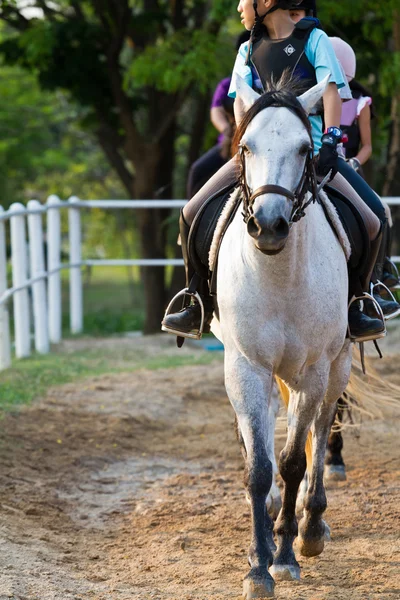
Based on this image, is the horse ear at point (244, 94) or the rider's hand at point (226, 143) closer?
the horse ear at point (244, 94)

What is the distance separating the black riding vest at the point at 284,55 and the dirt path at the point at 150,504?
2.37 m

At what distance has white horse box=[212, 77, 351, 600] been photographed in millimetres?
4047

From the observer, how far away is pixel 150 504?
6191mm

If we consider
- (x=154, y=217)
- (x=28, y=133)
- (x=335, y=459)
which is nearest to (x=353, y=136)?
(x=335, y=459)

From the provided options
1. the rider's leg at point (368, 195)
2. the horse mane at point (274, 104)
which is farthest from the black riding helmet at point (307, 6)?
the horse mane at point (274, 104)

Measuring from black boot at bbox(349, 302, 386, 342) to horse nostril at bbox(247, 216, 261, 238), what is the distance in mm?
1537

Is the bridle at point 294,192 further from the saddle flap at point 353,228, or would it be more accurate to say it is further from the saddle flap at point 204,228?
the saddle flap at point 204,228

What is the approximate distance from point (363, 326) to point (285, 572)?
1340mm

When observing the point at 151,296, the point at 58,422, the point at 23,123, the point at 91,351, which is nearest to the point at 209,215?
the point at 58,422

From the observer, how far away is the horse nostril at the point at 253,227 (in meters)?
3.83

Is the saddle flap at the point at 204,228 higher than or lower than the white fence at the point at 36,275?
higher

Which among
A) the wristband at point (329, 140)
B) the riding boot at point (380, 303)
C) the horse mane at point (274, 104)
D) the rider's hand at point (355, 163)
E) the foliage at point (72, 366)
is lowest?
the foliage at point (72, 366)

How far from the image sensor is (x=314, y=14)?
546 cm

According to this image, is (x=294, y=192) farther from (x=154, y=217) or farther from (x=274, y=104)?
(x=154, y=217)
